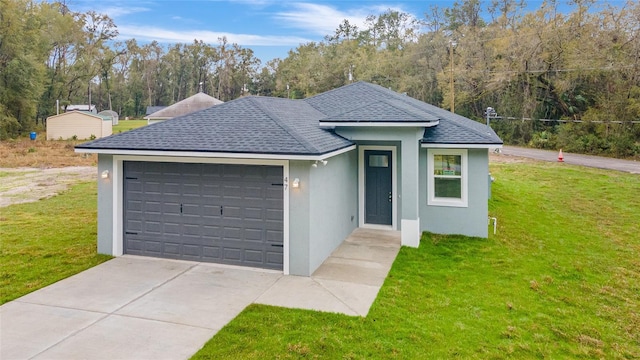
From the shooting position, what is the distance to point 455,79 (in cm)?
3944

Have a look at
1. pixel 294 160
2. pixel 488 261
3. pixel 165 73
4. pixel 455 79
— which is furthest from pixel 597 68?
pixel 165 73

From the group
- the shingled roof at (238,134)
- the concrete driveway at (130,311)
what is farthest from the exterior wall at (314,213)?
the concrete driveway at (130,311)

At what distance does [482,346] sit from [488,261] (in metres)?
3.86

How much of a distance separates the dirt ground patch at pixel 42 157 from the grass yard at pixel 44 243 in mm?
11086

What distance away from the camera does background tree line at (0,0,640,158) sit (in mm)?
29188

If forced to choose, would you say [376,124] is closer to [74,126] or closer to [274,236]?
[274,236]

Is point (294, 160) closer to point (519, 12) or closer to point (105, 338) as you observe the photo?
point (105, 338)

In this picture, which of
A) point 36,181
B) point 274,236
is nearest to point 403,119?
point 274,236

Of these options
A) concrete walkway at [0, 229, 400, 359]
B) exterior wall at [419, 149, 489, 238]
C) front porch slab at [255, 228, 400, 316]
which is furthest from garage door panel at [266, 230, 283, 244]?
exterior wall at [419, 149, 489, 238]

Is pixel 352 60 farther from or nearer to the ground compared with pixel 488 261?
farther from the ground

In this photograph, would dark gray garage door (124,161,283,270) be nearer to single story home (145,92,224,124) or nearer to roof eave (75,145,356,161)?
roof eave (75,145,356,161)

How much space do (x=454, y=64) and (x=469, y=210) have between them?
3442 cm

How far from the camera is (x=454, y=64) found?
41.8 meters

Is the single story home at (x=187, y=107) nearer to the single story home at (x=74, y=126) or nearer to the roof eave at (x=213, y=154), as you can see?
the single story home at (x=74, y=126)
